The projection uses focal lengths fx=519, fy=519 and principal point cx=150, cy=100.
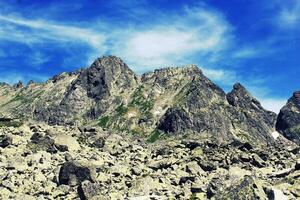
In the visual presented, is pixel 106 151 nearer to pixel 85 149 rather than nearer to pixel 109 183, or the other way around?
pixel 85 149

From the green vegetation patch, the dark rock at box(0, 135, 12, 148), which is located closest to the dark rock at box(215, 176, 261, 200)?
the dark rock at box(0, 135, 12, 148)

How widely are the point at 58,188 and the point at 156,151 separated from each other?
35517mm

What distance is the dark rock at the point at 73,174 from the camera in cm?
9094

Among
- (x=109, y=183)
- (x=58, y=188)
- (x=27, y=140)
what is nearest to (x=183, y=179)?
(x=109, y=183)

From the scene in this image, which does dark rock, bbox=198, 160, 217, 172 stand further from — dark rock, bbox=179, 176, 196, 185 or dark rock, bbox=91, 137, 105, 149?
dark rock, bbox=91, 137, 105, 149

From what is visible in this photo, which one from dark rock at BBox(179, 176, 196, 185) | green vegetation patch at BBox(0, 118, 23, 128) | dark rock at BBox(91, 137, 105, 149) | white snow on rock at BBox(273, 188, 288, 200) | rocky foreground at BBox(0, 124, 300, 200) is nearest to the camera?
white snow on rock at BBox(273, 188, 288, 200)

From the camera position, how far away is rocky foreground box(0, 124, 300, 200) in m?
78.2

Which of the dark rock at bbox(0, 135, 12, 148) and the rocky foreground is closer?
the rocky foreground

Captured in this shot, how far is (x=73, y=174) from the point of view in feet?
299

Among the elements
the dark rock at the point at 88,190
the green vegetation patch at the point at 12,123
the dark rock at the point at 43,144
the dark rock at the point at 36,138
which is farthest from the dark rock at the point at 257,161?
the green vegetation patch at the point at 12,123

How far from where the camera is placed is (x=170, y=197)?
259 feet

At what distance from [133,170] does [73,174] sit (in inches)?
485

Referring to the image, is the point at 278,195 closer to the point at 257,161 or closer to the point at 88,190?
the point at 88,190

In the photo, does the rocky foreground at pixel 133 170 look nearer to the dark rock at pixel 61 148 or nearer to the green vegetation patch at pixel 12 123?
the dark rock at pixel 61 148
